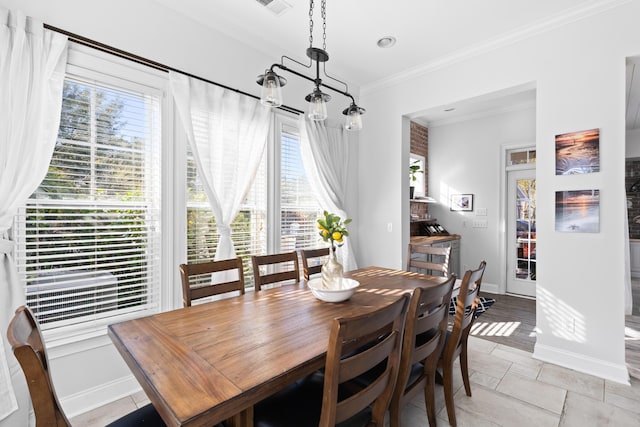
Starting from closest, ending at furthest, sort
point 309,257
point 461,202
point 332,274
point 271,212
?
1. point 332,274
2. point 309,257
3. point 271,212
4. point 461,202

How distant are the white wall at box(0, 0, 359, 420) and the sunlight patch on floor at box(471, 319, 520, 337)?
10.1 ft

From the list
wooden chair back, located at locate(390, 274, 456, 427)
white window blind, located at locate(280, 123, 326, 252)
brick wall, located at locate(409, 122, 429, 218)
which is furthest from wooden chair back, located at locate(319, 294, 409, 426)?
brick wall, located at locate(409, 122, 429, 218)

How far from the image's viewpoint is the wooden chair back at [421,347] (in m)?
1.41

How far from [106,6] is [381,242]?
135 inches

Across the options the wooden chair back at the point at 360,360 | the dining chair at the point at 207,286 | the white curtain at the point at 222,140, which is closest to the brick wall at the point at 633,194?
the white curtain at the point at 222,140

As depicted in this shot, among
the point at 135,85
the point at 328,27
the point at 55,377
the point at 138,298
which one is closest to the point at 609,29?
the point at 328,27

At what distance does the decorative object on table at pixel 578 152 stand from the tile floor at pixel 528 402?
166 cm

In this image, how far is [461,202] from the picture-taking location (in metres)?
5.21

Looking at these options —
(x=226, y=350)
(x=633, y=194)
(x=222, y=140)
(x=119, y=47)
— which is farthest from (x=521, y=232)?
(x=119, y=47)

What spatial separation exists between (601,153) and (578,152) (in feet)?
0.47

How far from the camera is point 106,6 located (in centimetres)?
216

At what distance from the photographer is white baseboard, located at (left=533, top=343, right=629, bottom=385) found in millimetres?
2371

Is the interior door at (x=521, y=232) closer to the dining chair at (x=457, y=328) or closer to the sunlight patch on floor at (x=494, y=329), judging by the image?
the sunlight patch on floor at (x=494, y=329)

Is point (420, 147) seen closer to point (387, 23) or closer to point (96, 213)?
point (387, 23)
